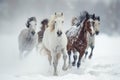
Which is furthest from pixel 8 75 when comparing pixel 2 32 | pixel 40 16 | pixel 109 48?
pixel 109 48

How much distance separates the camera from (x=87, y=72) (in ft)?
9.72

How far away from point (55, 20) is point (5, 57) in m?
0.45

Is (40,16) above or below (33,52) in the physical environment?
above

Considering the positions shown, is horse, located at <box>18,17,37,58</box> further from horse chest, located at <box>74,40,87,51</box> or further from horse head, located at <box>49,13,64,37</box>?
horse chest, located at <box>74,40,87,51</box>

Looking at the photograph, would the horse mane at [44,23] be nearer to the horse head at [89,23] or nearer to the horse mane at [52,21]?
the horse mane at [52,21]

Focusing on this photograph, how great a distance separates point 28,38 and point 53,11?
0.91 feet

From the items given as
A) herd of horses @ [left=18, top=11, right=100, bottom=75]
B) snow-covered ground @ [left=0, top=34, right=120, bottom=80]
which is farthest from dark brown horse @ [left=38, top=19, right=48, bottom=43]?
snow-covered ground @ [left=0, top=34, right=120, bottom=80]

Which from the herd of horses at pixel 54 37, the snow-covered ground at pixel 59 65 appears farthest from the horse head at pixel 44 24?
the snow-covered ground at pixel 59 65

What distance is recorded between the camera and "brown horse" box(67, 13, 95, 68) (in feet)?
9.70

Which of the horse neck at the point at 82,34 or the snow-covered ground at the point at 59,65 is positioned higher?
the horse neck at the point at 82,34

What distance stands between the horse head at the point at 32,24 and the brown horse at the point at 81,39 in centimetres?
29

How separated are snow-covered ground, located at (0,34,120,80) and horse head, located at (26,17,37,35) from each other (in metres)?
0.12

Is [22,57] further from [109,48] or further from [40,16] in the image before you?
[109,48]

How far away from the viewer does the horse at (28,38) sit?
2873 millimetres
